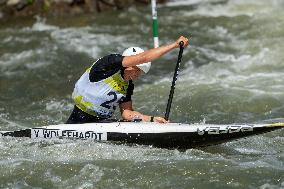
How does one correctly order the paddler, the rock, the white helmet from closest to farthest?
the paddler → the white helmet → the rock

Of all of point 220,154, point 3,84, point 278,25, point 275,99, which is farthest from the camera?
point 278,25

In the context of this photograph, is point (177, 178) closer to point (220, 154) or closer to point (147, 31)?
point (220, 154)

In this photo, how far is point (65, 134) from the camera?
7258 millimetres

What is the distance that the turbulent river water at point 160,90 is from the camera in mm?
6434

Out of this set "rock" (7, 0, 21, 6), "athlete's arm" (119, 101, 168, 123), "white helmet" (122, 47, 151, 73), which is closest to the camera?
"white helmet" (122, 47, 151, 73)

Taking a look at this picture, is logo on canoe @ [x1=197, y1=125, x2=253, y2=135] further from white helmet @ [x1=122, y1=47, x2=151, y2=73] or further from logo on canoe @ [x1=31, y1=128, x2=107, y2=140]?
logo on canoe @ [x1=31, y1=128, x2=107, y2=140]

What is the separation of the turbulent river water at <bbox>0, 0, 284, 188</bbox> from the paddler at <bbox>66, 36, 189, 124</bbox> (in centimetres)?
33

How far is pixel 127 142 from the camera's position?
7102mm

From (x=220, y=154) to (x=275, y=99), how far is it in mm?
2461

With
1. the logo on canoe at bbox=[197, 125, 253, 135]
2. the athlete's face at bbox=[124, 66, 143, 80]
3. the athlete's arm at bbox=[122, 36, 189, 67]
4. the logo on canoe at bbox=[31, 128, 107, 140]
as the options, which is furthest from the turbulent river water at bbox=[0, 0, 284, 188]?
the athlete's arm at bbox=[122, 36, 189, 67]

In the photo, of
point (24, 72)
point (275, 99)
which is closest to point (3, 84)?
point (24, 72)

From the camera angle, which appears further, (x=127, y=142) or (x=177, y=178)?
(x=127, y=142)

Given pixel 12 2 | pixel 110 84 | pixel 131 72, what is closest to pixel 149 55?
pixel 131 72

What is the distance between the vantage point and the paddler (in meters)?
6.64
